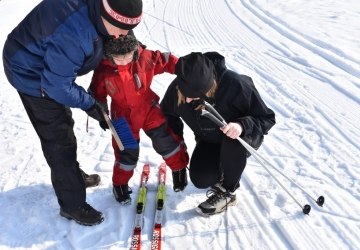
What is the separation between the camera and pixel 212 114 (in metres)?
2.99

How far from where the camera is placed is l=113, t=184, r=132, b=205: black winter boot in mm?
3631

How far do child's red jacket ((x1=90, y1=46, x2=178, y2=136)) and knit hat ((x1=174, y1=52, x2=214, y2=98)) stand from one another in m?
0.45

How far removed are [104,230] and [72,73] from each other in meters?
1.41

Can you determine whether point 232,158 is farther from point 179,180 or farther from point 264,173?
point 264,173

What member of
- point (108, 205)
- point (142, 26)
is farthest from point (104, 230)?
point (142, 26)

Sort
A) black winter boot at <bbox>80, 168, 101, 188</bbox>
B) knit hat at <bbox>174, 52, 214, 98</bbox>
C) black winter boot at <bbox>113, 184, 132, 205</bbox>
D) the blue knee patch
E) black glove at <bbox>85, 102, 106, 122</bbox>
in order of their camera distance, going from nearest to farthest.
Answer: knit hat at <bbox>174, 52, 214, 98</bbox> → black glove at <bbox>85, 102, 106, 122</bbox> → the blue knee patch → black winter boot at <bbox>113, 184, 132, 205</bbox> → black winter boot at <bbox>80, 168, 101, 188</bbox>

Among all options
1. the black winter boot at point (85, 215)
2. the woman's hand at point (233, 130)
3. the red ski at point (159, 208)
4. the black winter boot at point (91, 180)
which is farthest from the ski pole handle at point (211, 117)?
the black winter boot at point (91, 180)

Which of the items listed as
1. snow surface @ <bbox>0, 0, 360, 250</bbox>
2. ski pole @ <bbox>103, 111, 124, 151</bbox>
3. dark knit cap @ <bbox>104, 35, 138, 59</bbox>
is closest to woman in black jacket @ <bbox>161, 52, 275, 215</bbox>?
snow surface @ <bbox>0, 0, 360, 250</bbox>

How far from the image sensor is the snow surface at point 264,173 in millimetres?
3229

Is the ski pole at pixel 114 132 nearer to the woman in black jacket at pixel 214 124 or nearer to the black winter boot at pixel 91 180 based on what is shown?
the woman in black jacket at pixel 214 124

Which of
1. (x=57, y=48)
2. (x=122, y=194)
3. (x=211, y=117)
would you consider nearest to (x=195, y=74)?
(x=211, y=117)

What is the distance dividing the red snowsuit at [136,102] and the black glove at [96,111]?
0.19 m

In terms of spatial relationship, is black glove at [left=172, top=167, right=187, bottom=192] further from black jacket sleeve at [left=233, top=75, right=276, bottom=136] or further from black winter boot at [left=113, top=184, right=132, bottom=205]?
black jacket sleeve at [left=233, top=75, right=276, bottom=136]

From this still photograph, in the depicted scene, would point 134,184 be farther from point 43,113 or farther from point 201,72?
point 201,72
